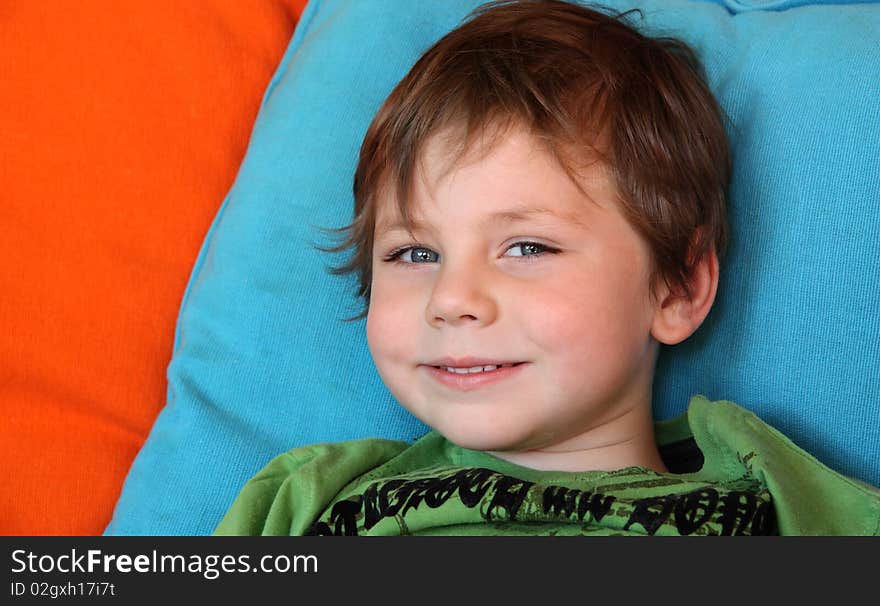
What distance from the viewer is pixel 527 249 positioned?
1178 mm

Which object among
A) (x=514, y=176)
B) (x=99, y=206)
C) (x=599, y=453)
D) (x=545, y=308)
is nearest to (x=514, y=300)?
(x=545, y=308)

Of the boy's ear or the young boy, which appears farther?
the boy's ear

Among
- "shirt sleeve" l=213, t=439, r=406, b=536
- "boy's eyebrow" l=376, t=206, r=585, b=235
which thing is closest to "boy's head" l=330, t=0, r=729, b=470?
"boy's eyebrow" l=376, t=206, r=585, b=235

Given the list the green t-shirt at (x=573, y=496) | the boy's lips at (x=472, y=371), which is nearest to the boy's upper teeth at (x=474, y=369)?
the boy's lips at (x=472, y=371)

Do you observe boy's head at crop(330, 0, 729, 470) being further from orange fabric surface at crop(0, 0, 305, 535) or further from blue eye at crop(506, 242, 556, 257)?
orange fabric surface at crop(0, 0, 305, 535)

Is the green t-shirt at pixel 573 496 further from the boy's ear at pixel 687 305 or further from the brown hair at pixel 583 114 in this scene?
the brown hair at pixel 583 114

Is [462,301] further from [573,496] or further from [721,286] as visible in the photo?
[721,286]

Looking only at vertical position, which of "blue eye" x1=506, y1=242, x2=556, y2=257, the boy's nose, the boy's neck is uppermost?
"blue eye" x1=506, y1=242, x2=556, y2=257

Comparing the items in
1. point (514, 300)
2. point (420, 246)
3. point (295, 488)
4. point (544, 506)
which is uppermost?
point (420, 246)

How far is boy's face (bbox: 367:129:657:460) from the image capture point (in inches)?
44.6

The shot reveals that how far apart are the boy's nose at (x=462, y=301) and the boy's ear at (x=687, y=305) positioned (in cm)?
23

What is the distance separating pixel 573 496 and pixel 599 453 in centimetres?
18

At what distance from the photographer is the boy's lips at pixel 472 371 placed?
1.14 metres
